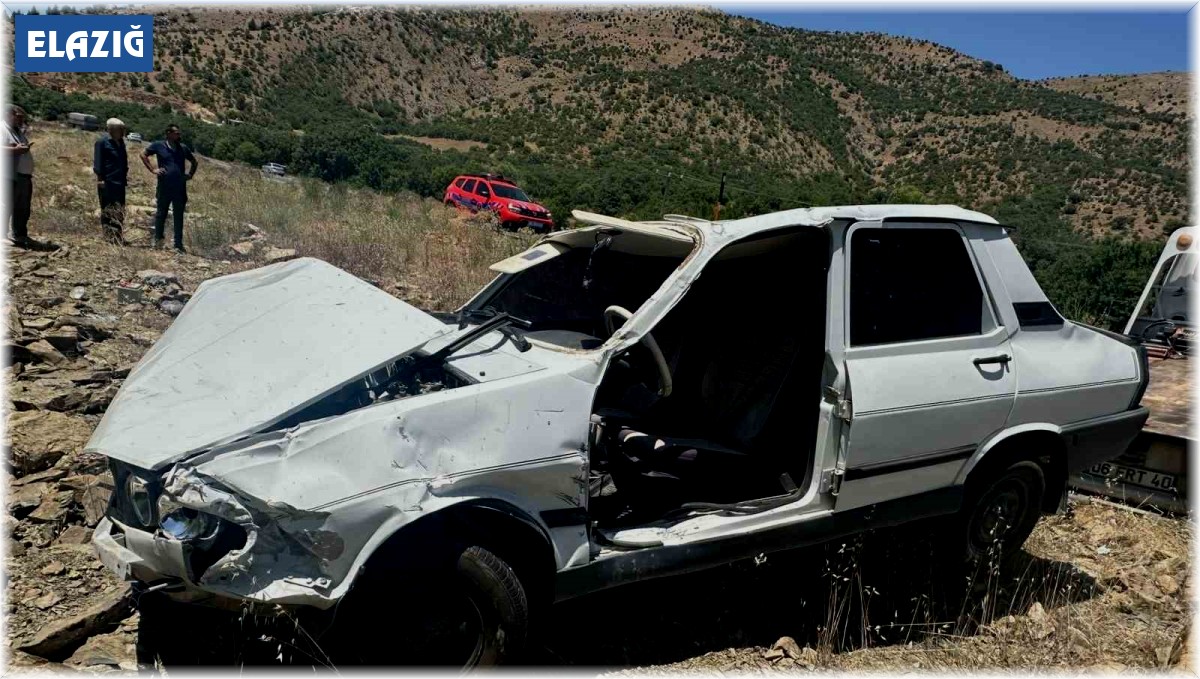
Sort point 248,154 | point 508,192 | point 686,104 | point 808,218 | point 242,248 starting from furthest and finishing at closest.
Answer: point 686,104 → point 248,154 → point 508,192 → point 242,248 → point 808,218

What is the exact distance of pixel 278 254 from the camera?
32.6 feet

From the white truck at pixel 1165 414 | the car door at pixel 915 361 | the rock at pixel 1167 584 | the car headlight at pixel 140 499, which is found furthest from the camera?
the white truck at pixel 1165 414

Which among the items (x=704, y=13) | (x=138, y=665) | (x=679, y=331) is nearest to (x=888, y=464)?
(x=679, y=331)

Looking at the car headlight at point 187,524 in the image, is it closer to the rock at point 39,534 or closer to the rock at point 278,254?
the rock at point 39,534

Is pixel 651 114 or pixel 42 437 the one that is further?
pixel 651 114

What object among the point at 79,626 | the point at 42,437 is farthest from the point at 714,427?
the point at 42,437

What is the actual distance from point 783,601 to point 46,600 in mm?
3273

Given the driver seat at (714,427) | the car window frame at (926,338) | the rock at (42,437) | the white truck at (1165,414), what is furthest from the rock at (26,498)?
the white truck at (1165,414)

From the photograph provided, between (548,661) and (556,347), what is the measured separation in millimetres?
1269

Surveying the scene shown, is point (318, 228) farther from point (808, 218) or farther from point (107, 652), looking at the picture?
point (808, 218)

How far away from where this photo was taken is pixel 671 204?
2895 cm

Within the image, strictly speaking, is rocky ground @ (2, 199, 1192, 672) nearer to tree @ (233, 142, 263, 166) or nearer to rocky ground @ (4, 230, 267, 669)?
rocky ground @ (4, 230, 267, 669)

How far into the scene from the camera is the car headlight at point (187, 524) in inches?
98.7

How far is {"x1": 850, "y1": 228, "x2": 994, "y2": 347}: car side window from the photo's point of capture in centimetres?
373
